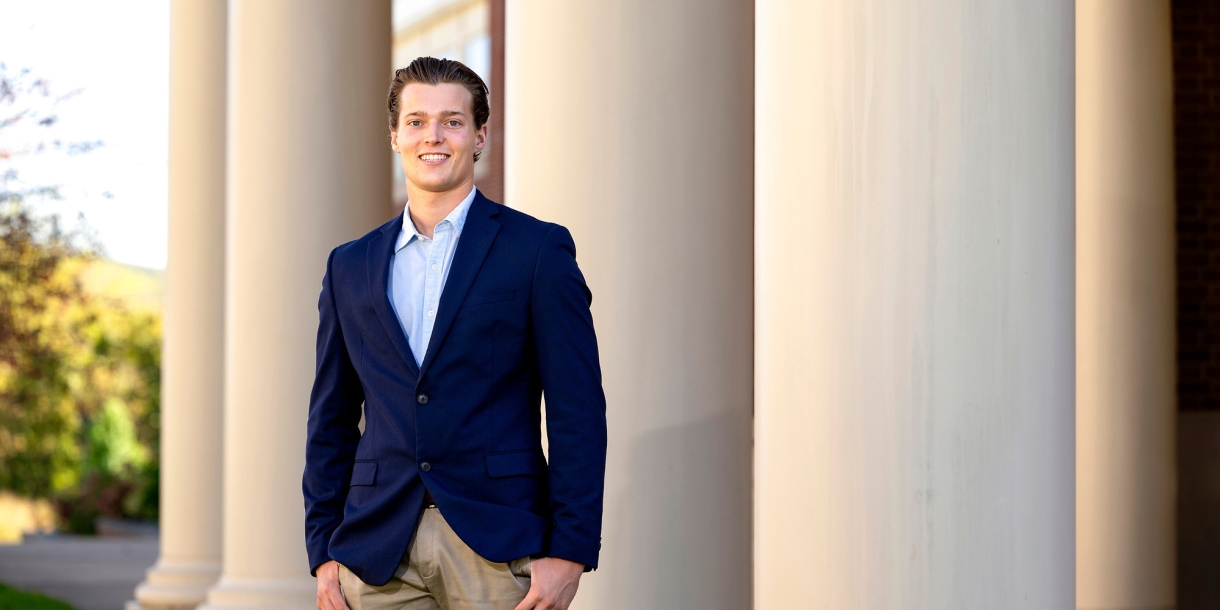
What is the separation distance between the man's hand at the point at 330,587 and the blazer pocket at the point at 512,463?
613 mm

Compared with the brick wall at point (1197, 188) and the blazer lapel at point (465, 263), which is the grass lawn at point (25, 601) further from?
the blazer lapel at point (465, 263)

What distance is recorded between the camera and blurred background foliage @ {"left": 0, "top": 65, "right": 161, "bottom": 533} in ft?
60.8

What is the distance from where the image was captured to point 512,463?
13.8ft

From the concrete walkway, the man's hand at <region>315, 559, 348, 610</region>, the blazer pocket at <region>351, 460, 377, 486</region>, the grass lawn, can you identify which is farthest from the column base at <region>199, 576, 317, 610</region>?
the concrete walkway

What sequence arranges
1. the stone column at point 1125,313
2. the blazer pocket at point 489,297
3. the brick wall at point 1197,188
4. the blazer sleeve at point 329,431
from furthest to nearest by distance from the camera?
the brick wall at point 1197,188 → the stone column at point 1125,313 → the blazer sleeve at point 329,431 → the blazer pocket at point 489,297

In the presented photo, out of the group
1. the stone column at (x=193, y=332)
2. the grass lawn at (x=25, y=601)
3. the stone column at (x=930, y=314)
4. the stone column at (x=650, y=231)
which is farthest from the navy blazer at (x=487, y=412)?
the grass lawn at (x=25, y=601)

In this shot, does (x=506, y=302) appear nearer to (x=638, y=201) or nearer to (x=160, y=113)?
(x=638, y=201)

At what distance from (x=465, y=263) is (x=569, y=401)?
1.71 ft

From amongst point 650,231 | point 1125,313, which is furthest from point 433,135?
point 1125,313

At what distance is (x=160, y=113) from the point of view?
21156 millimetres

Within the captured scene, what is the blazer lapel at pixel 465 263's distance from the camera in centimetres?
420

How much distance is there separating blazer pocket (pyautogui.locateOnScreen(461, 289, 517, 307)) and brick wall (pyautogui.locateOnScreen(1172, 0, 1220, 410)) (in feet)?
34.9

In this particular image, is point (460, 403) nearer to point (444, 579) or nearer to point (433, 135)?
point (444, 579)

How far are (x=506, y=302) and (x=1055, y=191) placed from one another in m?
1.85
